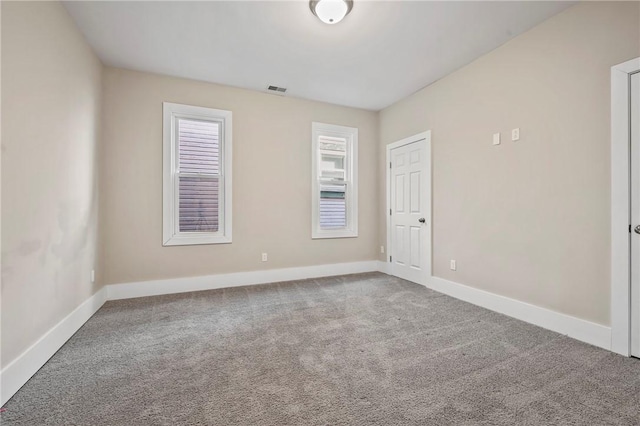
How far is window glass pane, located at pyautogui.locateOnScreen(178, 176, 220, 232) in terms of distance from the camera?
3.69 meters

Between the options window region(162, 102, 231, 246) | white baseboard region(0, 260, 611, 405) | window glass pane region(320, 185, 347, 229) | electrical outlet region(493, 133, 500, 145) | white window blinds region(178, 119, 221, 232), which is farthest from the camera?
window glass pane region(320, 185, 347, 229)

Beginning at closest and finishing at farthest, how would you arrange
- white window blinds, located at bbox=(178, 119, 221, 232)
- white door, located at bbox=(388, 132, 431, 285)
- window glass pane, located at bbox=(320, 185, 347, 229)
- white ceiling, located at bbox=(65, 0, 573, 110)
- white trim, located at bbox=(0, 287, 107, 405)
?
white trim, located at bbox=(0, 287, 107, 405) → white ceiling, located at bbox=(65, 0, 573, 110) → white window blinds, located at bbox=(178, 119, 221, 232) → white door, located at bbox=(388, 132, 431, 285) → window glass pane, located at bbox=(320, 185, 347, 229)

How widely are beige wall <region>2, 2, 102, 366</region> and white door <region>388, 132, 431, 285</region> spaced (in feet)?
12.7

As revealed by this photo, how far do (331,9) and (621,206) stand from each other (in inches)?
105

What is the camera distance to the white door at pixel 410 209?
3.84m

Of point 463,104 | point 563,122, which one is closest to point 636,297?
point 563,122

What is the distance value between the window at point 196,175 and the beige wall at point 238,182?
0.10 meters

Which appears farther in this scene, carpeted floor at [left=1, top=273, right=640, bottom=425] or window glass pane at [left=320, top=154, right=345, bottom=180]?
window glass pane at [left=320, top=154, right=345, bottom=180]

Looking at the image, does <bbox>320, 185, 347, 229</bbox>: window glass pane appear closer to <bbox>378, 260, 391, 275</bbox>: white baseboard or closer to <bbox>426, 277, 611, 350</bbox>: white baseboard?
<bbox>378, 260, 391, 275</bbox>: white baseboard

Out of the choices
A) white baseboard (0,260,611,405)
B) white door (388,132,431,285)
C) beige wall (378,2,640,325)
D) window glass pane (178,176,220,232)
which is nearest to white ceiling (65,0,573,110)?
→ beige wall (378,2,640,325)

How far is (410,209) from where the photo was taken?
415 centimetres

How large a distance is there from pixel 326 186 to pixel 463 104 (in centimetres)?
220

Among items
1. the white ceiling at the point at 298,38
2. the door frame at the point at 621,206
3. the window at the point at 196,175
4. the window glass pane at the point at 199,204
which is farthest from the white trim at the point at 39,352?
the door frame at the point at 621,206

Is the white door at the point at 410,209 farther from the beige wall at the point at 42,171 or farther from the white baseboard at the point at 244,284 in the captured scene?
the beige wall at the point at 42,171
